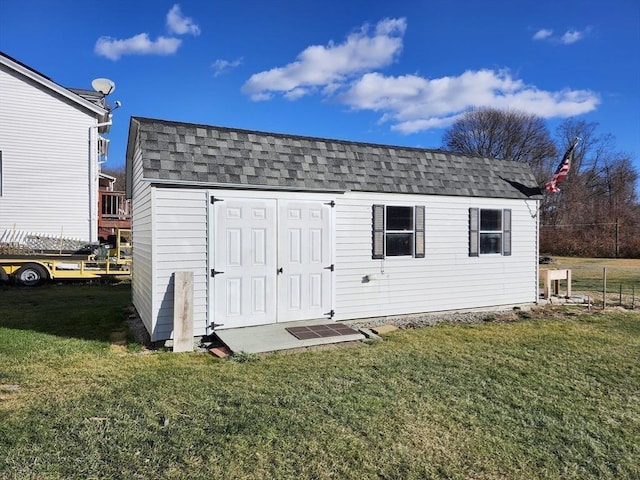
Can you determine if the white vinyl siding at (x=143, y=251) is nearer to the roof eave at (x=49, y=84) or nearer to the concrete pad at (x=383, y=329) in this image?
the concrete pad at (x=383, y=329)

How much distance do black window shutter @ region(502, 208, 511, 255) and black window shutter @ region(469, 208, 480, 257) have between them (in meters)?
0.75

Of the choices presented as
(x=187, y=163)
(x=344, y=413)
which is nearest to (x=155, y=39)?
(x=187, y=163)

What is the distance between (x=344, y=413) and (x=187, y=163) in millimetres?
4097

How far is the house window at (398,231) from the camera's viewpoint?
7.46 m

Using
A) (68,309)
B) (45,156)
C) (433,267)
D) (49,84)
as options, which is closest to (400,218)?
(433,267)

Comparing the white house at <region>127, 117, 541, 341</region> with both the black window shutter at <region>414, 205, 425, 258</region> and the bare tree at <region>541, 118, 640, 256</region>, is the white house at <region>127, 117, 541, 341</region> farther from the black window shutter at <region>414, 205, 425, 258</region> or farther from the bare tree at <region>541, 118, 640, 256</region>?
the bare tree at <region>541, 118, 640, 256</region>

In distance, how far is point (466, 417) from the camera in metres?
3.57

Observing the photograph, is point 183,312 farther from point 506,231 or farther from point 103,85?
point 103,85

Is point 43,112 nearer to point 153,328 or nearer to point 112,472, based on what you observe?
point 153,328

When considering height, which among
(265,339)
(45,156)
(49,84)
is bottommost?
(265,339)

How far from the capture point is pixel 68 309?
27.7ft

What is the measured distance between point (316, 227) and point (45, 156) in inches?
464

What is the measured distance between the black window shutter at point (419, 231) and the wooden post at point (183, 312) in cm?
421

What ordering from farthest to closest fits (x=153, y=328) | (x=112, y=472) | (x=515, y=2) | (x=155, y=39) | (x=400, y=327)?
(x=155, y=39), (x=515, y=2), (x=400, y=327), (x=153, y=328), (x=112, y=472)
